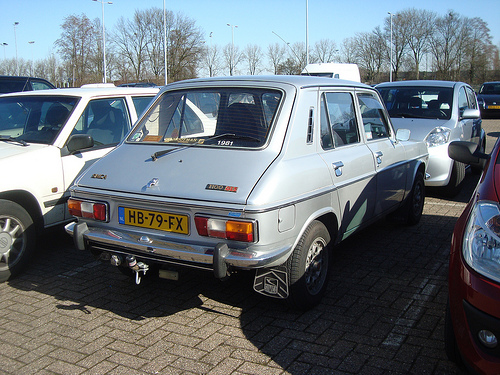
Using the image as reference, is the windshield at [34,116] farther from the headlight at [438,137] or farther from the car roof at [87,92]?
the headlight at [438,137]

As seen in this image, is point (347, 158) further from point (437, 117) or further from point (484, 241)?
point (437, 117)

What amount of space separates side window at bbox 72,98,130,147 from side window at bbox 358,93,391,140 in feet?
9.65

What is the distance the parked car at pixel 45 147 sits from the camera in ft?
16.0

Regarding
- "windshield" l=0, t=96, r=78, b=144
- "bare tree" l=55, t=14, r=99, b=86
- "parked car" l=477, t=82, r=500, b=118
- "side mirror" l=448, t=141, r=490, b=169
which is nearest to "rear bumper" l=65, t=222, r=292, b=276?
"side mirror" l=448, t=141, r=490, b=169

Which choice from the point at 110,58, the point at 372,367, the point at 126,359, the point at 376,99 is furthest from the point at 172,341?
the point at 110,58

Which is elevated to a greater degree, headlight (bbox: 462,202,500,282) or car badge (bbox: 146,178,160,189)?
car badge (bbox: 146,178,160,189)

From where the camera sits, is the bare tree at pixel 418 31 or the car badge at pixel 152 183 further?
the bare tree at pixel 418 31

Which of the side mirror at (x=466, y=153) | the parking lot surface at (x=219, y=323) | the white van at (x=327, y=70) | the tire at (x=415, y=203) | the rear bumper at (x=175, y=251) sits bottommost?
the parking lot surface at (x=219, y=323)

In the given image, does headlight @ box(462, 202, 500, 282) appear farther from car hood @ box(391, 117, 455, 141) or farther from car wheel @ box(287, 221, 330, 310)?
car hood @ box(391, 117, 455, 141)

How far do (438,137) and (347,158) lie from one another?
3.97 metres

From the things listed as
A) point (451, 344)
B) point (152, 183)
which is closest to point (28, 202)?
point (152, 183)

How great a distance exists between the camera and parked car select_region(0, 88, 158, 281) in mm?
4879

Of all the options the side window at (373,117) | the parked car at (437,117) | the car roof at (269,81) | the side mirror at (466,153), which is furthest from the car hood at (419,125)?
the side mirror at (466,153)

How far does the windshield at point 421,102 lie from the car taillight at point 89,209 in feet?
20.6
